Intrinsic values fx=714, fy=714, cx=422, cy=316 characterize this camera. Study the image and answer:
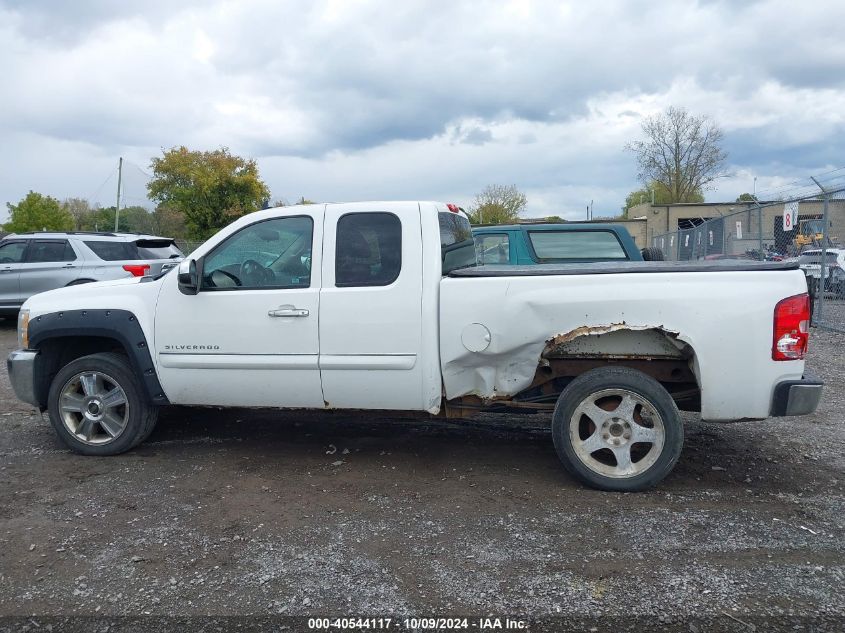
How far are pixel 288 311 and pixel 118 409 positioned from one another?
173cm

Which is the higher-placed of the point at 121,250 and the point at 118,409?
the point at 121,250

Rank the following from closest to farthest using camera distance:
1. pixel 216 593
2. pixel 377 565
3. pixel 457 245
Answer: pixel 216 593, pixel 377 565, pixel 457 245

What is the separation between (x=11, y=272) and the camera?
13.5 meters

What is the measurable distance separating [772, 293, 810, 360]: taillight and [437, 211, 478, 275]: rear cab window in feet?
6.96

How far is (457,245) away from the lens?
5465 millimetres

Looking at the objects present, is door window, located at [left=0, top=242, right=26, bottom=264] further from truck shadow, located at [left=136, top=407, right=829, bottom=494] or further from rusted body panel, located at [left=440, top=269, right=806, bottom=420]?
rusted body panel, located at [left=440, top=269, right=806, bottom=420]

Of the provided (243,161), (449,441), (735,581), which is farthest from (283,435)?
(243,161)

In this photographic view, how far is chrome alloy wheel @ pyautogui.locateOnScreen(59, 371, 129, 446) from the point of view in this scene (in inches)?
214

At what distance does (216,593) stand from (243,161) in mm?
34466

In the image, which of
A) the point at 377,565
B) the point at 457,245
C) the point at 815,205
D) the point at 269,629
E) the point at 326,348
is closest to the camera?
the point at 269,629

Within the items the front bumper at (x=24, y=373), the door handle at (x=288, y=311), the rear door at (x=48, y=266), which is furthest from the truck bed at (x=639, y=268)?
the rear door at (x=48, y=266)

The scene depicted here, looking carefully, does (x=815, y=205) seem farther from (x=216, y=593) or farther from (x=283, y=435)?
(x=216, y=593)

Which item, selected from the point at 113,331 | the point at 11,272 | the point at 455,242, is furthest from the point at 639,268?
the point at 11,272

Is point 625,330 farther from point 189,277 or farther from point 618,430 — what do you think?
point 189,277
